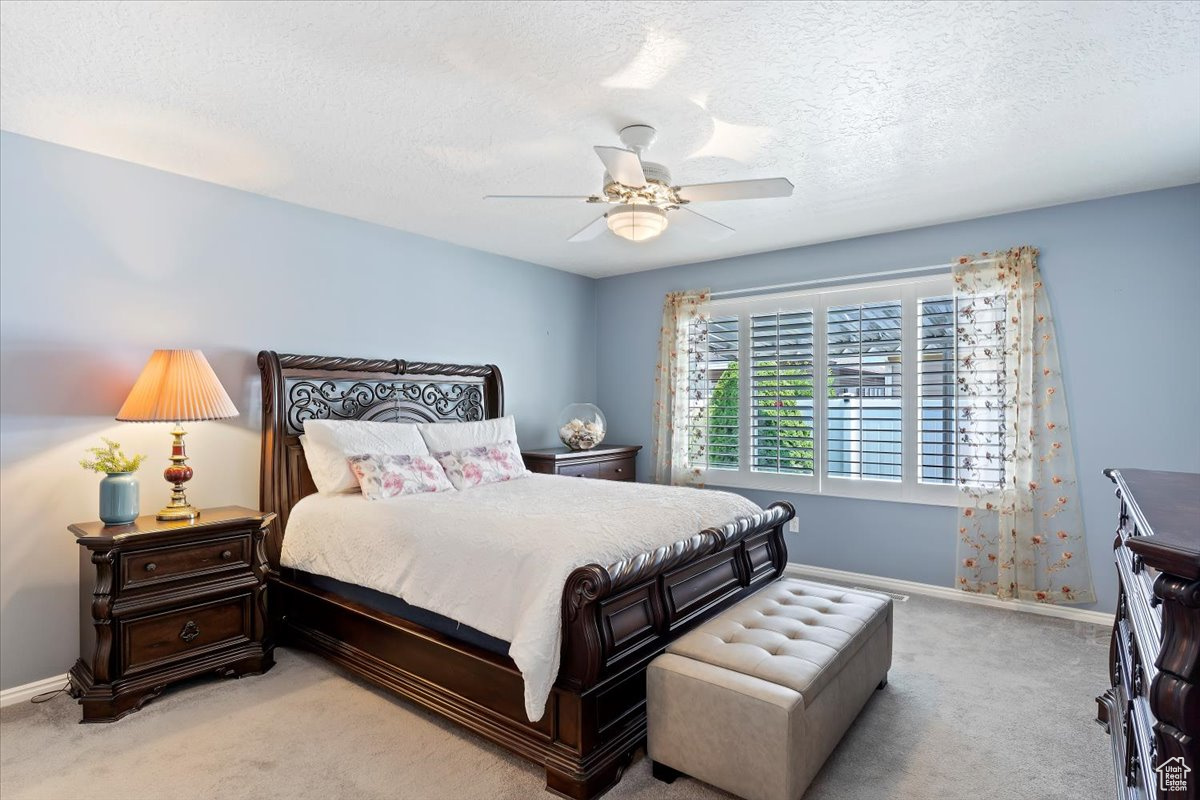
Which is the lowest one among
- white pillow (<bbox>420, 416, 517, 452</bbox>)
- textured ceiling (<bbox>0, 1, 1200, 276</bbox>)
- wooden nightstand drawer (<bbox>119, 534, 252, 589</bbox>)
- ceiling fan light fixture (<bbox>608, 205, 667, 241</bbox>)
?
wooden nightstand drawer (<bbox>119, 534, 252, 589</bbox>)

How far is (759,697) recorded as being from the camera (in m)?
1.98

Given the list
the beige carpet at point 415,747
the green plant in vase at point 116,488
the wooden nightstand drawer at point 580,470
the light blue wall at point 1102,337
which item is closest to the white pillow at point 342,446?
the green plant in vase at point 116,488

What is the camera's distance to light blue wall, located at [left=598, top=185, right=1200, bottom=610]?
11.5ft

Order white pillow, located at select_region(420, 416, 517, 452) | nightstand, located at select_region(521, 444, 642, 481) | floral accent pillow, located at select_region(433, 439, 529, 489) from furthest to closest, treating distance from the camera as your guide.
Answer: nightstand, located at select_region(521, 444, 642, 481) < white pillow, located at select_region(420, 416, 517, 452) < floral accent pillow, located at select_region(433, 439, 529, 489)

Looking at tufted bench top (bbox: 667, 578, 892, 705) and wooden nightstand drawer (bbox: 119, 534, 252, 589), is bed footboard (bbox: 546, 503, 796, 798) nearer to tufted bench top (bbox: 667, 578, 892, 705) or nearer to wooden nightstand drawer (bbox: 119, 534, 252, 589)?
tufted bench top (bbox: 667, 578, 892, 705)

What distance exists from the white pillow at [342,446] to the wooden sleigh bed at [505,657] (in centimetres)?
20

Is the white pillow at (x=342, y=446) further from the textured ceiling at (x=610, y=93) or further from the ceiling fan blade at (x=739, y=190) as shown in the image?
the ceiling fan blade at (x=739, y=190)

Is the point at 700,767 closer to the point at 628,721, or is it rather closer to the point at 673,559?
the point at 628,721

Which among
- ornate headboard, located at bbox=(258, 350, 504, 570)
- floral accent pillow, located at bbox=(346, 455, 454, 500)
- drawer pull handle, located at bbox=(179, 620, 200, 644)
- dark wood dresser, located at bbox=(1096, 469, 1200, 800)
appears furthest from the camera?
ornate headboard, located at bbox=(258, 350, 504, 570)

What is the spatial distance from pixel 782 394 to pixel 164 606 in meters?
4.12

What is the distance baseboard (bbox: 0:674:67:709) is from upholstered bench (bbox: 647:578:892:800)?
9.21ft

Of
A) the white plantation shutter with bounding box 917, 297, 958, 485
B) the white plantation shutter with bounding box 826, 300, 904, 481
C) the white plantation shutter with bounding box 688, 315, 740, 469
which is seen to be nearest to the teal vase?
the white plantation shutter with bounding box 688, 315, 740, 469

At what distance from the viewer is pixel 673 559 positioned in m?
2.51

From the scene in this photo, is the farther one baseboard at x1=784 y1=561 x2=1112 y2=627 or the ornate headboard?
baseboard at x1=784 y1=561 x2=1112 y2=627
